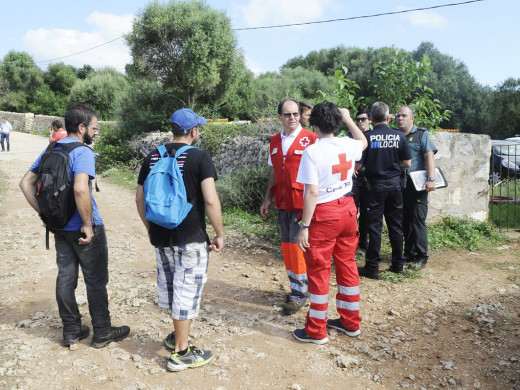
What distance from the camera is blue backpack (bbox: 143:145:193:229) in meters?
2.84

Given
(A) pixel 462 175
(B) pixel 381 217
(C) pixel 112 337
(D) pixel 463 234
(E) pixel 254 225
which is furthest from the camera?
(E) pixel 254 225

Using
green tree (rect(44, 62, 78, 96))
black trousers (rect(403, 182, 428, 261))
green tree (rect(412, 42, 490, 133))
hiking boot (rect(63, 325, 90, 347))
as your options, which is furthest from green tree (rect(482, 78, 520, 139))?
green tree (rect(44, 62, 78, 96))

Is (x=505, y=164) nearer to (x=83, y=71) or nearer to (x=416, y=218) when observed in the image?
(x=416, y=218)

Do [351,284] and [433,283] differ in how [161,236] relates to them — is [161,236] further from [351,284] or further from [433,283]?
[433,283]

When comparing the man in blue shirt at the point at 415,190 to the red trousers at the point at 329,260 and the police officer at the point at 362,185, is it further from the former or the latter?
the red trousers at the point at 329,260

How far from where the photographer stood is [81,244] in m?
3.27

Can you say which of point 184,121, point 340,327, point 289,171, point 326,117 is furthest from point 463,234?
point 184,121

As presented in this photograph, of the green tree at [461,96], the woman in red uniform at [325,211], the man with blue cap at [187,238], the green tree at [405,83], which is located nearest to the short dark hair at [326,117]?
the woman in red uniform at [325,211]

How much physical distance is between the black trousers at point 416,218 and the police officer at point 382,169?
0.41 metres

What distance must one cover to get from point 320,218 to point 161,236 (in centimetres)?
124

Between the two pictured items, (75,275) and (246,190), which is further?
(246,190)

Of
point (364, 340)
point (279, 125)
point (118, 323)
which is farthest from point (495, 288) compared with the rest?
point (279, 125)

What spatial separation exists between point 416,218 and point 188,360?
3365 millimetres

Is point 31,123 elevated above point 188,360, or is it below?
above
